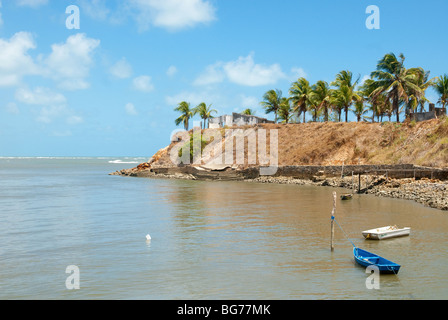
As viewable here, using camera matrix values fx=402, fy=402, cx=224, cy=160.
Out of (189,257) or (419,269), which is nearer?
(419,269)

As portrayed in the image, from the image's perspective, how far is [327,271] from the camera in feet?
54.2

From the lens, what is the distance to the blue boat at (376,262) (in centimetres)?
1574

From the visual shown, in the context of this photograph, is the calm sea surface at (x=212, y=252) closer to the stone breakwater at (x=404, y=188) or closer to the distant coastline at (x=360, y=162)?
the stone breakwater at (x=404, y=188)

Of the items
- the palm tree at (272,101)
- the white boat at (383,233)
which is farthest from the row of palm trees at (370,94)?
the white boat at (383,233)

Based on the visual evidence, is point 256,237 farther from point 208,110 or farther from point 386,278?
point 208,110

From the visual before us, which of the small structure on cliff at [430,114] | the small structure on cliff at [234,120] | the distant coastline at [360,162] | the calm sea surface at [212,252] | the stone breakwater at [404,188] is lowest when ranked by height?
the calm sea surface at [212,252]

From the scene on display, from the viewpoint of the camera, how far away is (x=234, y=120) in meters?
101

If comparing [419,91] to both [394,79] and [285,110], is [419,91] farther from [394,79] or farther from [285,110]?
[285,110]

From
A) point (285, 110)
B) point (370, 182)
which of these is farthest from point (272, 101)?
point (370, 182)

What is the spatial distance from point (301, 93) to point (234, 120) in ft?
71.2

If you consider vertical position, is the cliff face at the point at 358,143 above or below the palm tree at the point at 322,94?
below

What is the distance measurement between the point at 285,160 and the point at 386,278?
61711mm
